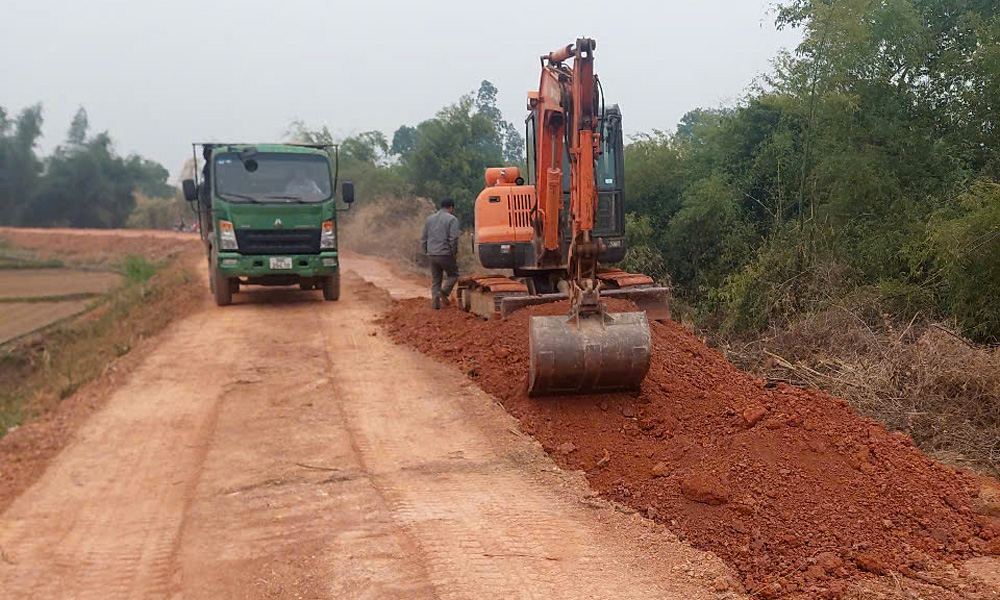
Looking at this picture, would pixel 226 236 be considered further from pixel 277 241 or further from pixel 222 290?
pixel 222 290

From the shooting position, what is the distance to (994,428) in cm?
652

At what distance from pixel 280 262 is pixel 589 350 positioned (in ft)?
27.0

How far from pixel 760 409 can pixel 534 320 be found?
1.86 metres

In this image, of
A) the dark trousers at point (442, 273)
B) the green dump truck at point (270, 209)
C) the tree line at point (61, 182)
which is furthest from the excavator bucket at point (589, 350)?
the tree line at point (61, 182)

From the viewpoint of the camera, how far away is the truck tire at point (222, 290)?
13.9 meters

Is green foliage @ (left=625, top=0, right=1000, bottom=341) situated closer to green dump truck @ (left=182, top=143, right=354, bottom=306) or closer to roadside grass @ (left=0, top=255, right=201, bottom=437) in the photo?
green dump truck @ (left=182, top=143, right=354, bottom=306)

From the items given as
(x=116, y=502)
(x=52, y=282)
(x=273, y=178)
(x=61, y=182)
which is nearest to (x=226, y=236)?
(x=273, y=178)

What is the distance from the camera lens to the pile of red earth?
4223 mm

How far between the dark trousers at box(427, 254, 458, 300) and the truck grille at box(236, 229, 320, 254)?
102 inches

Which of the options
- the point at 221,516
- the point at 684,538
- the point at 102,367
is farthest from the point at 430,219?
the point at 684,538

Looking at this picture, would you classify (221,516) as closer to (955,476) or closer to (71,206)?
(955,476)

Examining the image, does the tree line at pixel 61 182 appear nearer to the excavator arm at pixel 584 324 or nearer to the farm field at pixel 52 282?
the farm field at pixel 52 282

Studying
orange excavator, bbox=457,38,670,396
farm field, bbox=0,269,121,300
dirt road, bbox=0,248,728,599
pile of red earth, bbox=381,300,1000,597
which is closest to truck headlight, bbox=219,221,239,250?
orange excavator, bbox=457,38,670,396

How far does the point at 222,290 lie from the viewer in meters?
14.0
